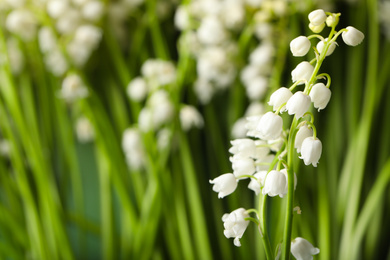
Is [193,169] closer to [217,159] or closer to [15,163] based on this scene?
[217,159]

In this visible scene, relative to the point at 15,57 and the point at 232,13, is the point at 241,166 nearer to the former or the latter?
the point at 232,13

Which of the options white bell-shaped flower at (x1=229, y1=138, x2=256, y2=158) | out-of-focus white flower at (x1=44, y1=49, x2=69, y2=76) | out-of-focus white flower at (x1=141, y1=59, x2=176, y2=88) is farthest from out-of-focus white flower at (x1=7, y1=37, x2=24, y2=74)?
white bell-shaped flower at (x1=229, y1=138, x2=256, y2=158)

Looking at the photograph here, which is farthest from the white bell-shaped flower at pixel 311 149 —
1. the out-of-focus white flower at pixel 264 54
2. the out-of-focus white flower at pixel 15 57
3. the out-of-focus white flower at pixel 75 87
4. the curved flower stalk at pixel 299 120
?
the out-of-focus white flower at pixel 15 57

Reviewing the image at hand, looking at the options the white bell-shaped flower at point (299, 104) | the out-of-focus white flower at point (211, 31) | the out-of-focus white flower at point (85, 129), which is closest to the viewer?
the white bell-shaped flower at point (299, 104)

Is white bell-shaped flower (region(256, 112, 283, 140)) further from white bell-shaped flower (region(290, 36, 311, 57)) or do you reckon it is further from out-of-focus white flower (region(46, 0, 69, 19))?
out-of-focus white flower (region(46, 0, 69, 19))

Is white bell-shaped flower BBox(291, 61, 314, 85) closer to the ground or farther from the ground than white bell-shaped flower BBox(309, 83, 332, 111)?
farther from the ground

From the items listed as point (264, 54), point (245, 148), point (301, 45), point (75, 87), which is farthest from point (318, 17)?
point (75, 87)

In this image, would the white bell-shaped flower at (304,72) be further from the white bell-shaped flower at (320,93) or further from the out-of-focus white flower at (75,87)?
the out-of-focus white flower at (75,87)
